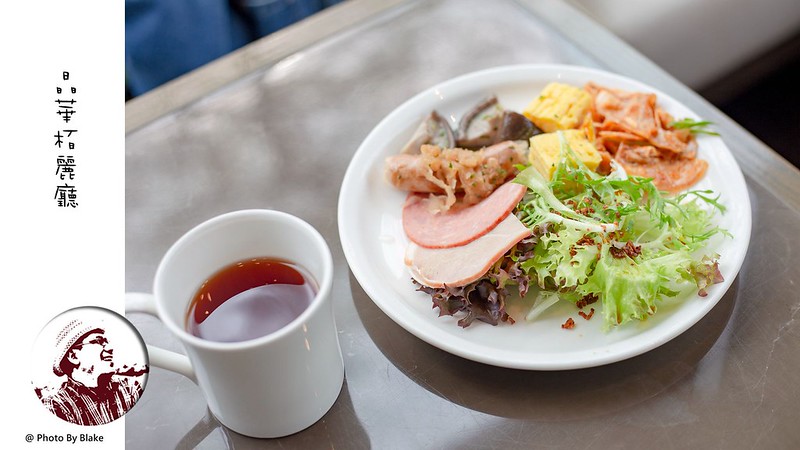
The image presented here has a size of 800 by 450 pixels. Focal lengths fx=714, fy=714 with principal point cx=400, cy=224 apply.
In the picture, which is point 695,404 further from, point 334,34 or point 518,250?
point 334,34

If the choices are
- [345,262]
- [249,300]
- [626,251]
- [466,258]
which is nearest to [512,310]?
[466,258]

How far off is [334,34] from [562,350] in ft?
3.77

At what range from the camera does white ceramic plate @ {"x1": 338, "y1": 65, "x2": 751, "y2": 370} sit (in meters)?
1.19

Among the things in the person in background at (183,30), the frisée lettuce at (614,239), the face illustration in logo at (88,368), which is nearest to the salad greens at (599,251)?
the frisée lettuce at (614,239)

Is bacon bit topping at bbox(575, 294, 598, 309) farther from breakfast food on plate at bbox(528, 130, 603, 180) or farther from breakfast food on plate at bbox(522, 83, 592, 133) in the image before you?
breakfast food on plate at bbox(522, 83, 592, 133)

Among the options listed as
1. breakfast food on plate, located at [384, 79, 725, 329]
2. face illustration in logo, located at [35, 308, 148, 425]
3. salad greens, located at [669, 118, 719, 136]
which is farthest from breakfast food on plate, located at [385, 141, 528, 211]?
face illustration in logo, located at [35, 308, 148, 425]

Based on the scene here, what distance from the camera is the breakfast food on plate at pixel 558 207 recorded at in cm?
126

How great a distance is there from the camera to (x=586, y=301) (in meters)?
1.30

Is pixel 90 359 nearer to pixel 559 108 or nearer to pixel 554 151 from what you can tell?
pixel 554 151

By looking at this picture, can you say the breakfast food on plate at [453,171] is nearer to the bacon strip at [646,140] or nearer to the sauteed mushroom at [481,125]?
the sauteed mushroom at [481,125]

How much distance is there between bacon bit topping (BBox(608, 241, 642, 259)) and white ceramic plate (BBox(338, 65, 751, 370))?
0.35ft

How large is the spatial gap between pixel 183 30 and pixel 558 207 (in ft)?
5.73

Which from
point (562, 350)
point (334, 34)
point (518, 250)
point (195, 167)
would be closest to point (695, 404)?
point (562, 350)

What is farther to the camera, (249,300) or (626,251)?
(626,251)
